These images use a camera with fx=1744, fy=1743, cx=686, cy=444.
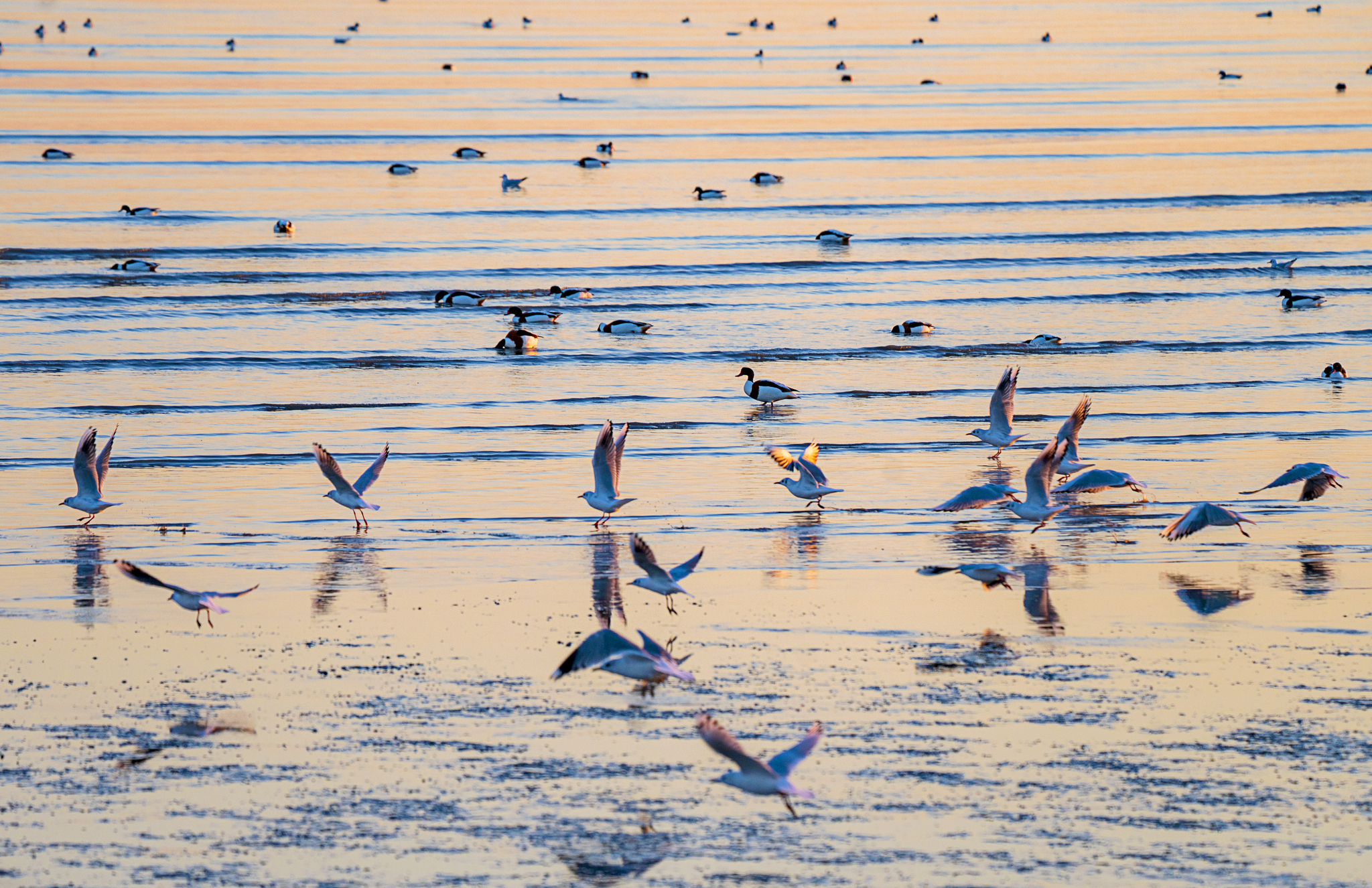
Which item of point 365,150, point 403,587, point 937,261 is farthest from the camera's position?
point 365,150

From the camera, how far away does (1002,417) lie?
59.4 ft

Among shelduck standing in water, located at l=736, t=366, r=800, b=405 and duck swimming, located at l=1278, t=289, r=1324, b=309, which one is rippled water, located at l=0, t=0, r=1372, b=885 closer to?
duck swimming, located at l=1278, t=289, r=1324, b=309

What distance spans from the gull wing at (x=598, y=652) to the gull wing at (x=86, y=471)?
22.7 ft

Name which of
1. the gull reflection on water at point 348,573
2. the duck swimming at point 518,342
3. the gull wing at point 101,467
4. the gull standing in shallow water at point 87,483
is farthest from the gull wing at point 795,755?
the duck swimming at point 518,342

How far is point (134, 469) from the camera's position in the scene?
18078mm

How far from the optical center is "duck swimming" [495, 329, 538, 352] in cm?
2605

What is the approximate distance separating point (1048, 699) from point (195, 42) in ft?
258

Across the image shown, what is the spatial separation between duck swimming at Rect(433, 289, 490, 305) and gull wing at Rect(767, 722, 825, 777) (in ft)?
69.4

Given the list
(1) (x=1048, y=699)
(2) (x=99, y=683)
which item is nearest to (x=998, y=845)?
(1) (x=1048, y=699)

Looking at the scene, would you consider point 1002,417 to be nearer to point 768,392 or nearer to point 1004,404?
point 1004,404

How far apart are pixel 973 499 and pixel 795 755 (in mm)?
6485

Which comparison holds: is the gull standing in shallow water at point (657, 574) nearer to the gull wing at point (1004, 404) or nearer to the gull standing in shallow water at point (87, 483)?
the gull standing in shallow water at point (87, 483)

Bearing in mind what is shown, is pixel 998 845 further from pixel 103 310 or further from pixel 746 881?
pixel 103 310

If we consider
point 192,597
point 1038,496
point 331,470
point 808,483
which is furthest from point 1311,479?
point 192,597
